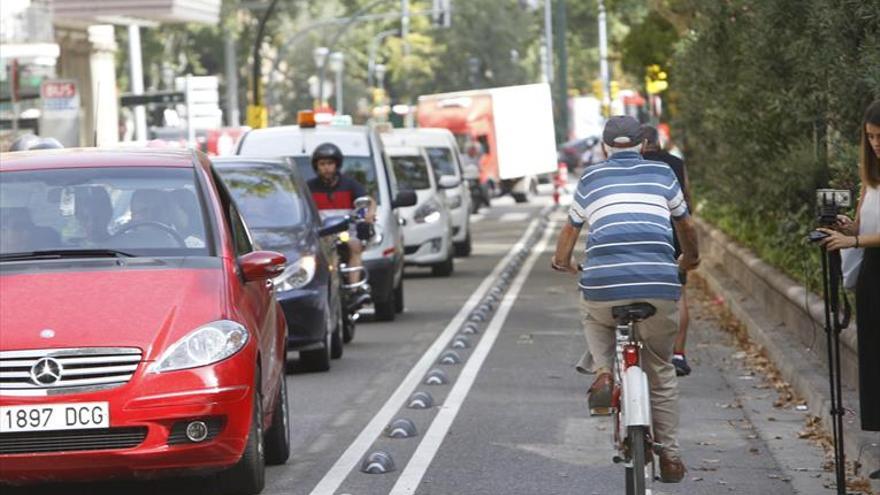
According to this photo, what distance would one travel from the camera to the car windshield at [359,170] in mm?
21453

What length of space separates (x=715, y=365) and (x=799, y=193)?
7.70 ft

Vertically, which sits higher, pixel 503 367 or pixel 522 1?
pixel 522 1

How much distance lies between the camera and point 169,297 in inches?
367

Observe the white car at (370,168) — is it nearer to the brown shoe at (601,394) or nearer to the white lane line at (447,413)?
the white lane line at (447,413)

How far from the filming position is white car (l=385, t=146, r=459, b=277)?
27191mm

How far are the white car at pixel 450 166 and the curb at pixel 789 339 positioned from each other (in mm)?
7513

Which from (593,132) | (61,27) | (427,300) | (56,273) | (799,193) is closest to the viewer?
(56,273)

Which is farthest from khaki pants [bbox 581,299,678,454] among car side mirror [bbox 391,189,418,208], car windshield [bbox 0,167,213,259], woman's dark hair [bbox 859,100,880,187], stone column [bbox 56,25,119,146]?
stone column [bbox 56,25,119,146]

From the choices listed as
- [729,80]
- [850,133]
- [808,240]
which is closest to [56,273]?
[808,240]

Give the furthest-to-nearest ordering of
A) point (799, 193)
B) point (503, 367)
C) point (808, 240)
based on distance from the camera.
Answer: point (799, 193) → point (503, 367) → point (808, 240)

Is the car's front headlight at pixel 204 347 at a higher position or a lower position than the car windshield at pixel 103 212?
lower

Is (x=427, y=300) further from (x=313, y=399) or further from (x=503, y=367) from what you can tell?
(x=313, y=399)

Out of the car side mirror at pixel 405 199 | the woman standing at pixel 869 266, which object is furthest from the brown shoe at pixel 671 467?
the car side mirror at pixel 405 199

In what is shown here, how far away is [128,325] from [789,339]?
7899 millimetres
